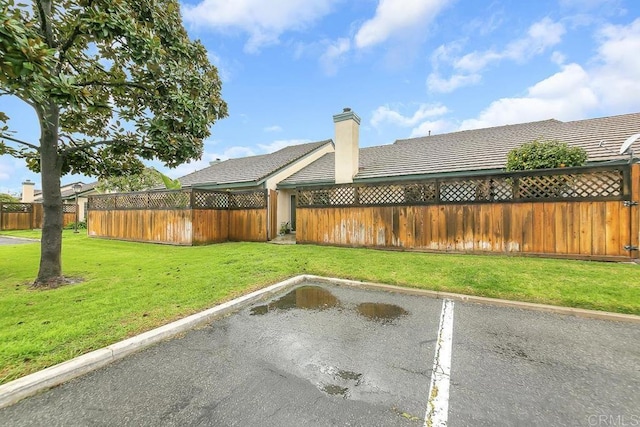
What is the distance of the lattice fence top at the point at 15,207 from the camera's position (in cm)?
1991

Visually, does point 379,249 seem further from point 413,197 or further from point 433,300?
point 433,300

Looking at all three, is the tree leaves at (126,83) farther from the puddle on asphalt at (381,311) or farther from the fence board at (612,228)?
the fence board at (612,228)

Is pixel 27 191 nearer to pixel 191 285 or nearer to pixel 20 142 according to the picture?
pixel 20 142

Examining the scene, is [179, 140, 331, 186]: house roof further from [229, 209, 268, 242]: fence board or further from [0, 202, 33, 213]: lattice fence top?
[0, 202, 33, 213]: lattice fence top

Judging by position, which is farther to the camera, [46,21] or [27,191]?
[27,191]

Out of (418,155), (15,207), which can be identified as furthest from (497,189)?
(15,207)

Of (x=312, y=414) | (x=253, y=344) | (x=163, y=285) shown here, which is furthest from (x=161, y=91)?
(x=312, y=414)

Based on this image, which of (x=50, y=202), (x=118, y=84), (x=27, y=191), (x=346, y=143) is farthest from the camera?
(x=27, y=191)

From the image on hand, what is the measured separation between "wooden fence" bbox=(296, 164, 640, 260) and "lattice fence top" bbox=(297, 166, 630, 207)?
19mm

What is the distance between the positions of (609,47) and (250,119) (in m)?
18.3

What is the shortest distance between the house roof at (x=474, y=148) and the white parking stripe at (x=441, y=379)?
830 centimetres

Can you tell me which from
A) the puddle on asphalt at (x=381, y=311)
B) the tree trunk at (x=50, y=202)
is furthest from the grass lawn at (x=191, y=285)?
the puddle on asphalt at (x=381, y=311)

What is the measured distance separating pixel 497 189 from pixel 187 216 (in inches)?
434

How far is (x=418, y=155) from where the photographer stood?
12883mm
